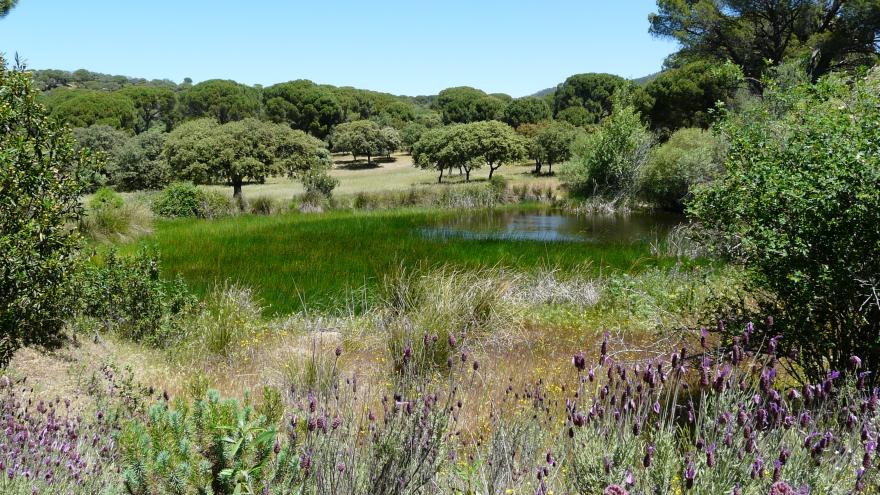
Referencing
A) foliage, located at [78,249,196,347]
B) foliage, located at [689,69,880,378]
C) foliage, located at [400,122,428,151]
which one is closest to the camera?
foliage, located at [689,69,880,378]

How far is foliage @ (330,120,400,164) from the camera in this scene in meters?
61.8

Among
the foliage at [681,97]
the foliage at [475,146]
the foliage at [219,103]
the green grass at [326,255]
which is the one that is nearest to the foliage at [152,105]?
the foliage at [219,103]

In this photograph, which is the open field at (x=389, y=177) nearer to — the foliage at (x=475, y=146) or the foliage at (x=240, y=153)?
the foliage at (x=475, y=146)

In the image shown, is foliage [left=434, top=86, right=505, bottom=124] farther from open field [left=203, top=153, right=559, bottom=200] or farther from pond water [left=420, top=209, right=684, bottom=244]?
pond water [left=420, top=209, right=684, bottom=244]

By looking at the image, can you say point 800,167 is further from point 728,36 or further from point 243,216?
point 728,36

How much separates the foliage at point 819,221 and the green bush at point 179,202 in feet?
71.4

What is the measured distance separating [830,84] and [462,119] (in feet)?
255

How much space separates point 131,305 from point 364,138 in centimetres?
5590

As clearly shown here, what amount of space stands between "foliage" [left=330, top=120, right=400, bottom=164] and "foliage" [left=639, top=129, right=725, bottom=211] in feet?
120

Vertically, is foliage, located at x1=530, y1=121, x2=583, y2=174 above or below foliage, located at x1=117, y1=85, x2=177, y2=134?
below

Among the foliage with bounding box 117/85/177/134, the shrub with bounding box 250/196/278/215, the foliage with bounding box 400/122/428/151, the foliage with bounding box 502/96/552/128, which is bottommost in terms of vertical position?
the shrub with bounding box 250/196/278/215

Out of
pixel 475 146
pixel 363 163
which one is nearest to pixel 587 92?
pixel 363 163

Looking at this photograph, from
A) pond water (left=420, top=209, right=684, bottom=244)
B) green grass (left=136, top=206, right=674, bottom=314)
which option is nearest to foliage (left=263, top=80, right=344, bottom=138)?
pond water (left=420, top=209, right=684, bottom=244)

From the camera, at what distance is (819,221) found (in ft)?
13.3
